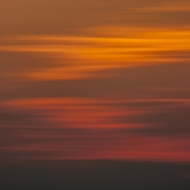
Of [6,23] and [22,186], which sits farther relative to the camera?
[22,186]

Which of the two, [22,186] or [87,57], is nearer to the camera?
[87,57]

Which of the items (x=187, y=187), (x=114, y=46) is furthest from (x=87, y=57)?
(x=187, y=187)

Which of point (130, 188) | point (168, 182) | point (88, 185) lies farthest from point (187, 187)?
point (88, 185)

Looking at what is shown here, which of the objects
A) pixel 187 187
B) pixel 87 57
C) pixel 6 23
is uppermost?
pixel 6 23

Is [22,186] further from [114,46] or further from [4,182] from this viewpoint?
[114,46]

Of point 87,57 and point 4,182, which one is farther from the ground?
point 87,57

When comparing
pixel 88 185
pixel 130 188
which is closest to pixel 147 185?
pixel 130 188

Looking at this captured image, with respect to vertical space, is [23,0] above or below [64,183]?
above

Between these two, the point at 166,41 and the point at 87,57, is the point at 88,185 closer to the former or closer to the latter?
the point at 87,57
